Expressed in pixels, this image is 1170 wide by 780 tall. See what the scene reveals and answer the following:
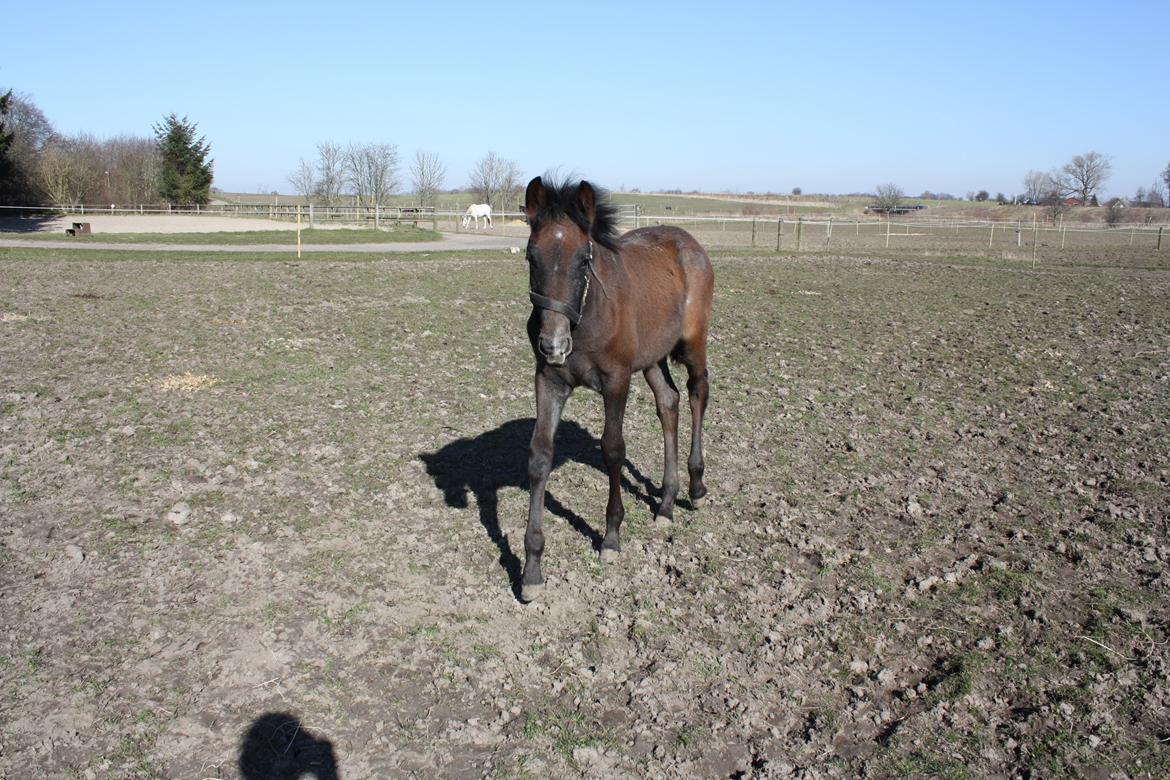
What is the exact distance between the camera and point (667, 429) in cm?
640

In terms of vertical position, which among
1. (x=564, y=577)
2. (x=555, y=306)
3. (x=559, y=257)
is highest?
(x=559, y=257)

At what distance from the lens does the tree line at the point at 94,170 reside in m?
52.4

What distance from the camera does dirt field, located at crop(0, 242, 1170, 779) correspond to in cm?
364

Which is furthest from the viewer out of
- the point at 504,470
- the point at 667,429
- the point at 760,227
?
the point at 760,227

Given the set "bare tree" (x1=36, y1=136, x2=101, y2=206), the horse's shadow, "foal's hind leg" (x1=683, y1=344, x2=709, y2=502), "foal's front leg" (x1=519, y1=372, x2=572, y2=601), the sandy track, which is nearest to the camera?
"foal's front leg" (x1=519, y1=372, x2=572, y2=601)

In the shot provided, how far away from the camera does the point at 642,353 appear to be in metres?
5.87

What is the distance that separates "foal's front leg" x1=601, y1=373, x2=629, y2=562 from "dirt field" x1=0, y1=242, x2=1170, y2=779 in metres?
0.13

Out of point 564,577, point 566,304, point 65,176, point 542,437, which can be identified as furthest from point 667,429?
point 65,176

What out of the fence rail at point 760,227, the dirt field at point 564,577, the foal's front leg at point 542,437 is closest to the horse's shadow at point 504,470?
the dirt field at point 564,577

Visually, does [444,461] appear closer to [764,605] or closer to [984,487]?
[764,605]

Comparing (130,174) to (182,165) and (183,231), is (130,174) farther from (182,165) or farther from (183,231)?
(183,231)

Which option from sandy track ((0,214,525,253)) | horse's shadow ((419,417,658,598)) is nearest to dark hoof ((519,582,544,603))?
horse's shadow ((419,417,658,598))

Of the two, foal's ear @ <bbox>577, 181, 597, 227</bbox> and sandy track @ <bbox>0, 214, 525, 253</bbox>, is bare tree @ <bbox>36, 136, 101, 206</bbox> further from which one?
foal's ear @ <bbox>577, 181, 597, 227</bbox>

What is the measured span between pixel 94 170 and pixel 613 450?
68.4 metres
